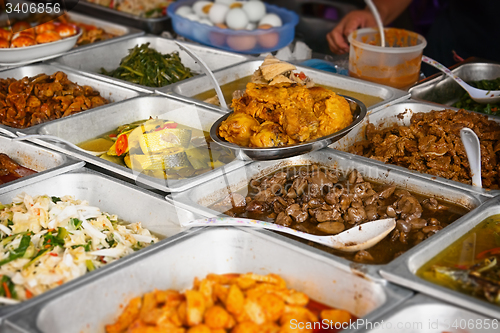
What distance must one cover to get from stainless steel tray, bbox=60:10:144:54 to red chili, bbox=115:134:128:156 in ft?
5.46

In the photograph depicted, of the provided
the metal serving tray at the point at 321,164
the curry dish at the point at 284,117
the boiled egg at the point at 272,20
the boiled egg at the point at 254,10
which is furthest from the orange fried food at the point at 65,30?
the metal serving tray at the point at 321,164

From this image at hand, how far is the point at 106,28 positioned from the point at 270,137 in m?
3.08

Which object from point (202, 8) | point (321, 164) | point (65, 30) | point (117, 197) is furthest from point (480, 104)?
point (65, 30)

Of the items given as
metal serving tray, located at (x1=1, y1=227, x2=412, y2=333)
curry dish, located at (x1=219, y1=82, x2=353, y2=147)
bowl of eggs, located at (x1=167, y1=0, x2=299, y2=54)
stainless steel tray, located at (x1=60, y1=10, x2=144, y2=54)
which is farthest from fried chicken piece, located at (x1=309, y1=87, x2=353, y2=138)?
stainless steel tray, located at (x1=60, y1=10, x2=144, y2=54)

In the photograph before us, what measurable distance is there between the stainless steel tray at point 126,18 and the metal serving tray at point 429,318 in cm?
381

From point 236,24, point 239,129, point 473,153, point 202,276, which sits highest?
point 236,24

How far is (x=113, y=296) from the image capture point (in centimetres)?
169

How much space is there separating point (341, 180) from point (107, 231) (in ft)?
3.67

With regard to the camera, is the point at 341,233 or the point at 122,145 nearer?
the point at 341,233

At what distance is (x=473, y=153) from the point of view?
6.97 ft

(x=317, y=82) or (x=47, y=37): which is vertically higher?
(x=47, y=37)

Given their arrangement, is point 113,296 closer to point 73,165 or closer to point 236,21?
point 73,165

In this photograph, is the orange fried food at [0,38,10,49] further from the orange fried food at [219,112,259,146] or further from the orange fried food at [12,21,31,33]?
the orange fried food at [219,112,259,146]

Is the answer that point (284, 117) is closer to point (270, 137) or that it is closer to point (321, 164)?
point (270, 137)
